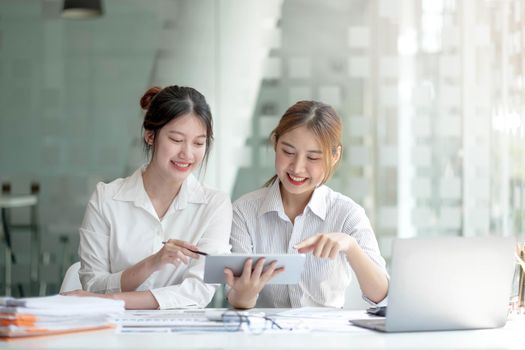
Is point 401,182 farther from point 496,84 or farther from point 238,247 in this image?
point 238,247

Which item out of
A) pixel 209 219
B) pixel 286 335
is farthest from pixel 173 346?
pixel 209 219

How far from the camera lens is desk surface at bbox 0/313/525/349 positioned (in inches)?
81.7

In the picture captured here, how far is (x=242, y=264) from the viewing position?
2.55 metres

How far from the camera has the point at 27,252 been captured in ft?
18.8

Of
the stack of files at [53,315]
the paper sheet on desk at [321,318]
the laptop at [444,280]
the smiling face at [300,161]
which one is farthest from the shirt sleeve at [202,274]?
the laptop at [444,280]

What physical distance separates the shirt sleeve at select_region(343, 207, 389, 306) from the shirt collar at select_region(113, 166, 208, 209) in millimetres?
495

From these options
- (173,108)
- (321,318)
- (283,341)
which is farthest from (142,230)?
(283,341)

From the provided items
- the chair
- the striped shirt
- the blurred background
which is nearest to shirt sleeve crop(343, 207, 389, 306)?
the striped shirt

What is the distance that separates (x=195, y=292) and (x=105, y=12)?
314cm

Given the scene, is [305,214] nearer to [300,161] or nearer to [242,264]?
[300,161]

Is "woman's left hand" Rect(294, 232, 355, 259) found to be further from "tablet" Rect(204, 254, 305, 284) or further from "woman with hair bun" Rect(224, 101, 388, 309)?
"woman with hair bun" Rect(224, 101, 388, 309)

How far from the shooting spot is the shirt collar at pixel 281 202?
310 centimetres

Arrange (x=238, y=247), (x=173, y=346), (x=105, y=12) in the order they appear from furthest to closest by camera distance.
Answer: (x=105, y=12), (x=238, y=247), (x=173, y=346)

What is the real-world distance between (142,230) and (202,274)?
26 cm
